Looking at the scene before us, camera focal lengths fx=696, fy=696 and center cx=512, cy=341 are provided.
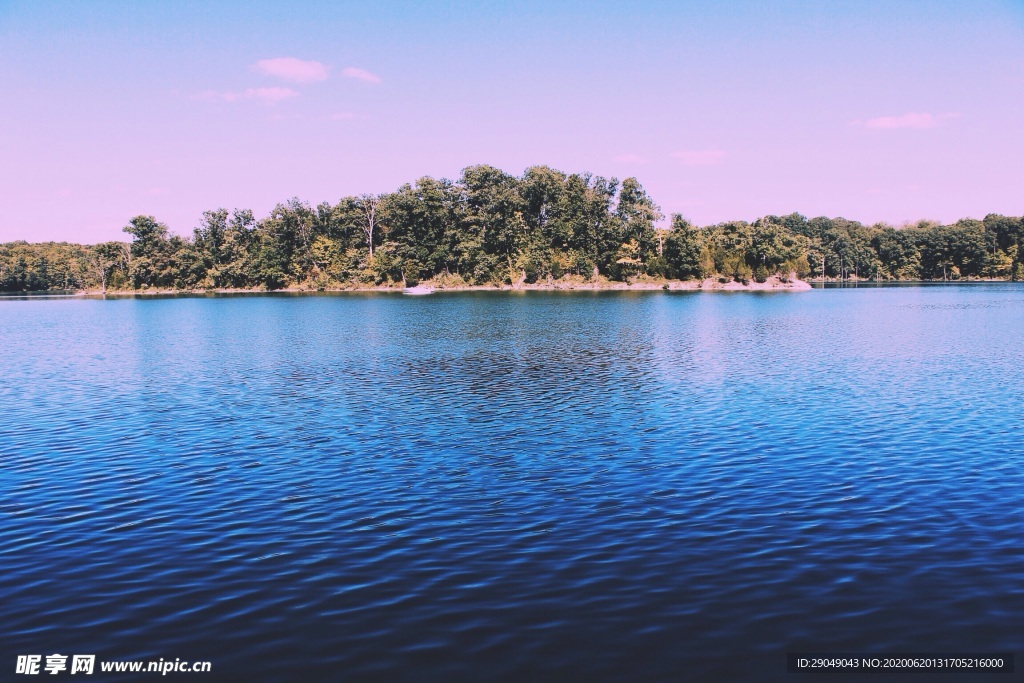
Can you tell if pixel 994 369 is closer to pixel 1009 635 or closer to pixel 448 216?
pixel 1009 635

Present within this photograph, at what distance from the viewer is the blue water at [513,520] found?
1180 centimetres

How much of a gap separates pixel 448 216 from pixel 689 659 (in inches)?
7233

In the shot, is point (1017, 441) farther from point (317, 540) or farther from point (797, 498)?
point (317, 540)

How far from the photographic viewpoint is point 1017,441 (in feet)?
84.3

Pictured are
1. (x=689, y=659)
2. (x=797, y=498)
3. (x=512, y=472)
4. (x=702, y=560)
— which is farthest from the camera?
(x=512, y=472)

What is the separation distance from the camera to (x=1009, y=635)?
38.8 ft

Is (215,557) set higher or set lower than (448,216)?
lower

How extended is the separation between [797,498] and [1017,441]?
12521 millimetres

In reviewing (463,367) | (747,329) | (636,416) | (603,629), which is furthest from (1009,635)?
(747,329)

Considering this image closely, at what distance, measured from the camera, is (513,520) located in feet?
58.1

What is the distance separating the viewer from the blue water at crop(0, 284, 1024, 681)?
1180 centimetres

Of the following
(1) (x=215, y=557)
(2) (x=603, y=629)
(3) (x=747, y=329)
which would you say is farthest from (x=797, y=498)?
(3) (x=747, y=329)

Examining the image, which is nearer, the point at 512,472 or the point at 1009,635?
the point at 1009,635

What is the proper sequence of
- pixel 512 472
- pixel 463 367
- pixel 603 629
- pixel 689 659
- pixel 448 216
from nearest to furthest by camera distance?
1. pixel 689 659
2. pixel 603 629
3. pixel 512 472
4. pixel 463 367
5. pixel 448 216
